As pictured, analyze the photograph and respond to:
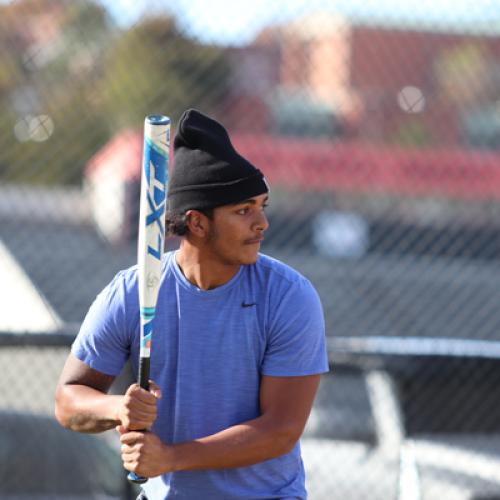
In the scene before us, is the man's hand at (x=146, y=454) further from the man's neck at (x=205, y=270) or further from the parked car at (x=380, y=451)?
the parked car at (x=380, y=451)

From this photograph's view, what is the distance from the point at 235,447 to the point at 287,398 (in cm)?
19

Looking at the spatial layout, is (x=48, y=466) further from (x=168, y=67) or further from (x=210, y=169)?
(x=210, y=169)

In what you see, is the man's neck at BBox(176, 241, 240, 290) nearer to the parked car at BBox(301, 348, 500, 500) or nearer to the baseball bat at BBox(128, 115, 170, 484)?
the baseball bat at BBox(128, 115, 170, 484)

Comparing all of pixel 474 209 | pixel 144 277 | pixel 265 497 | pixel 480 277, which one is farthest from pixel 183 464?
pixel 474 209

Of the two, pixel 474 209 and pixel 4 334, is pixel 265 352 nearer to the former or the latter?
pixel 4 334

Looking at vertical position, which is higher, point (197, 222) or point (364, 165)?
point (197, 222)

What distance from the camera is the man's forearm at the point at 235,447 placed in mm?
2773

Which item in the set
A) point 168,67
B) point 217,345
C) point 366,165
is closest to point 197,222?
point 217,345

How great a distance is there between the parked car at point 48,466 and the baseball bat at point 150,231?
2.34 metres

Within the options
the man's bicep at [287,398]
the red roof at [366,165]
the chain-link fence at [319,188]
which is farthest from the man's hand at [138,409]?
the red roof at [366,165]

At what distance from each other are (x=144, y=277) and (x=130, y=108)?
405cm

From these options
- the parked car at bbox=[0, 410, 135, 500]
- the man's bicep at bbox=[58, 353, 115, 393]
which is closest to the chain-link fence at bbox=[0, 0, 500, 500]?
the parked car at bbox=[0, 410, 135, 500]

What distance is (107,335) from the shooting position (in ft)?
9.67

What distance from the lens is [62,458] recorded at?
516 cm
